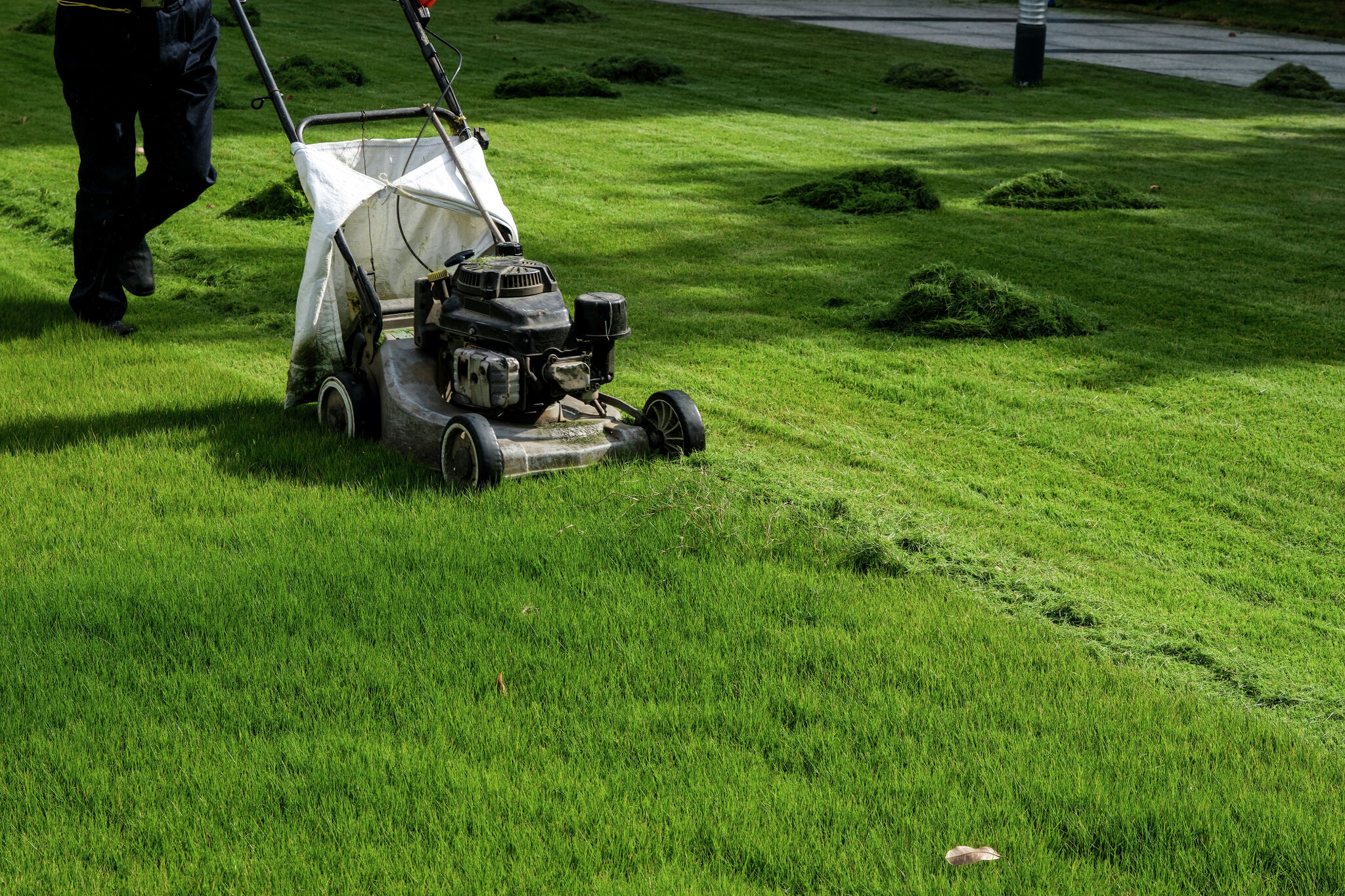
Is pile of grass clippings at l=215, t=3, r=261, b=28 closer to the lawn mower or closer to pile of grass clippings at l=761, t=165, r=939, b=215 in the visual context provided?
pile of grass clippings at l=761, t=165, r=939, b=215

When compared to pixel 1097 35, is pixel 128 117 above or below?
below

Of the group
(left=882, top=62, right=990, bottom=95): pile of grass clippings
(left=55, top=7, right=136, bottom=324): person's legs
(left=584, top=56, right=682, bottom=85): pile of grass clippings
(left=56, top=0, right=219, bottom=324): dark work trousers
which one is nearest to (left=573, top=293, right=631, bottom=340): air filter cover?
(left=56, top=0, right=219, bottom=324): dark work trousers

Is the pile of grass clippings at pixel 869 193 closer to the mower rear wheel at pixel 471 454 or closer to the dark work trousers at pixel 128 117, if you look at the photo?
the dark work trousers at pixel 128 117

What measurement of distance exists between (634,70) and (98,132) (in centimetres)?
1039

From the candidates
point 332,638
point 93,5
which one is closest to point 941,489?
point 332,638

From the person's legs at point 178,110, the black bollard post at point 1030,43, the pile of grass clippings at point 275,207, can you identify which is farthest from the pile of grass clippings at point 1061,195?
the black bollard post at point 1030,43

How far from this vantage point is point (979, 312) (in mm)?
7184

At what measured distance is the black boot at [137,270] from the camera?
684 cm

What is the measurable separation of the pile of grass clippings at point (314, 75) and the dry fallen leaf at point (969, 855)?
13.1 meters

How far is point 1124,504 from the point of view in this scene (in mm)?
4949

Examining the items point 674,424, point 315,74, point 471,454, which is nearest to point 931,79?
point 315,74

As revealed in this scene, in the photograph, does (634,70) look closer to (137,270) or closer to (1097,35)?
(137,270)

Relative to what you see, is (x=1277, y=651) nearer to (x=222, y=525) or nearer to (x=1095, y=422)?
(x=1095, y=422)

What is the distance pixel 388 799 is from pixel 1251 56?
20557mm
